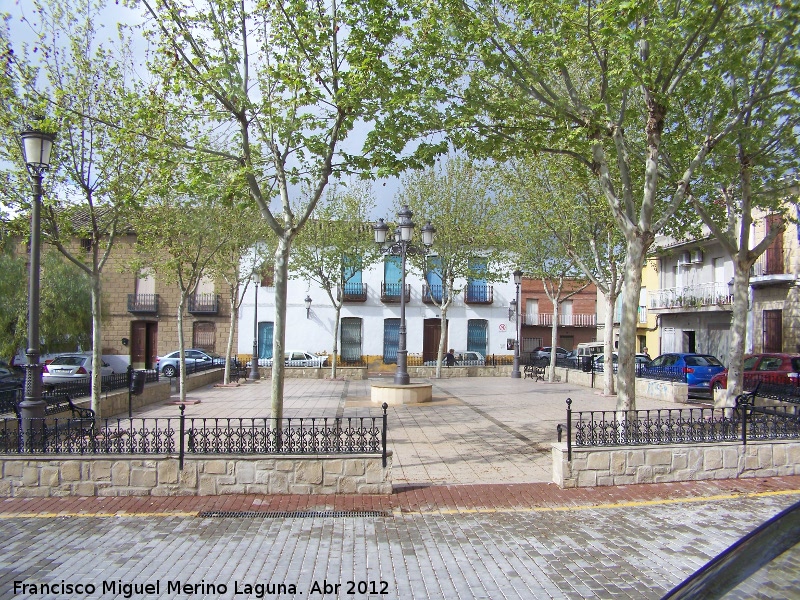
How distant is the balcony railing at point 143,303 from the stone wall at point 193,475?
99.4ft

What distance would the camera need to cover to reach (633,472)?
806 cm

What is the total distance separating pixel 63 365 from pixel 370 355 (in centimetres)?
1764

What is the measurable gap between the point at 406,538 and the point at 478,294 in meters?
33.1

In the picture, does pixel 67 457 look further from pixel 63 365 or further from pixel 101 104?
pixel 63 365

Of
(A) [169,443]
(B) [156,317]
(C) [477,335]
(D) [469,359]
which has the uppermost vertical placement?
(B) [156,317]

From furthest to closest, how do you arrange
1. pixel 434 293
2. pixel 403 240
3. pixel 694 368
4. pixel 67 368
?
pixel 434 293 → pixel 67 368 → pixel 694 368 → pixel 403 240

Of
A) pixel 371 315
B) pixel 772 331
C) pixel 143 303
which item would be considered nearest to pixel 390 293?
pixel 371 315

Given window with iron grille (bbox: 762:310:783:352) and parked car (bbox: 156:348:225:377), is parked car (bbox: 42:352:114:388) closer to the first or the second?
parked car (bbox: 156:348:225:377)

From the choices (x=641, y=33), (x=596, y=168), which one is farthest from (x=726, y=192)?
(x=641, y=33)

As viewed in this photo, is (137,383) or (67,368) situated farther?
(67,368)

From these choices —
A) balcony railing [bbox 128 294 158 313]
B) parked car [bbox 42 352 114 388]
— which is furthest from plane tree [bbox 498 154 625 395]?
balcony railing [bbox 128 294 158 313]

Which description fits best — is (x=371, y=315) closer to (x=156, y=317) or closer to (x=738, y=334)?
(x=156, y=317)

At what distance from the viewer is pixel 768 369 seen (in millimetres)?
17172

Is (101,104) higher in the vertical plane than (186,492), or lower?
higher
